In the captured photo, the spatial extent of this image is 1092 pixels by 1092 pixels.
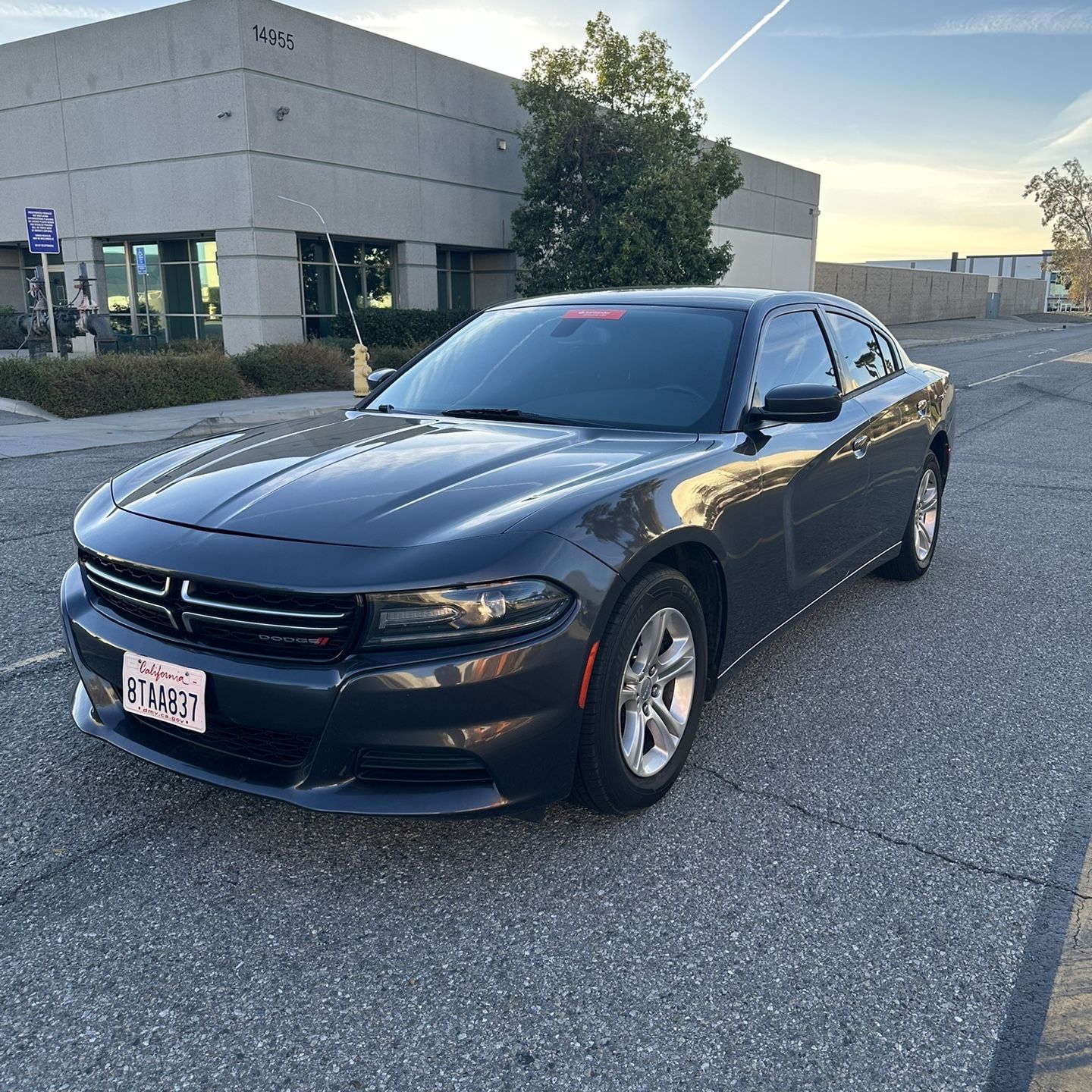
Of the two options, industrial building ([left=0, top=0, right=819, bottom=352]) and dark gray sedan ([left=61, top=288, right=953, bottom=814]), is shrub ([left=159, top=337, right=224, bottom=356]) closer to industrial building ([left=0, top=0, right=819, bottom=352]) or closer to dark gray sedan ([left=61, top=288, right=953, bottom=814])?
industrial building ([left=0, top=0, right=819, bottom=352])

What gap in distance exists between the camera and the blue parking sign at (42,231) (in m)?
15.9

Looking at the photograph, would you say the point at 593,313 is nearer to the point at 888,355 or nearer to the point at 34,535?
the point at 888,355

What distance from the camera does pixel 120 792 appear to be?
328 centimetres

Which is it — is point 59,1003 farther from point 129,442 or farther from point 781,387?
point 129,442

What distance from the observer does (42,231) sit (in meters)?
16.1

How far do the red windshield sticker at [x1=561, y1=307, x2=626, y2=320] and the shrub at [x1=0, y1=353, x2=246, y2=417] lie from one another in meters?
12.7

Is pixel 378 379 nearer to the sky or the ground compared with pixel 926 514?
nearer to the sky

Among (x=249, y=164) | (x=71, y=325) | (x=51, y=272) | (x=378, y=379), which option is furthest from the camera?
(x=51, y=272)

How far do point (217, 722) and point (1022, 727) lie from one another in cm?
298

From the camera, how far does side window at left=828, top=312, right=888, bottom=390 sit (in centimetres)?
491

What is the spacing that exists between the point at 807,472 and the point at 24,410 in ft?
46.0

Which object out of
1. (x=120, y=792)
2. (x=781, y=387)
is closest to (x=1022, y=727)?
(x=781, y=387)

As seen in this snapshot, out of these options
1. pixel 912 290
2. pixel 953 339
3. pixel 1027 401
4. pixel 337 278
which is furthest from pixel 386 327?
pixel 912 290

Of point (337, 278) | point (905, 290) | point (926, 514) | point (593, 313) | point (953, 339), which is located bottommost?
point (953, 339)
